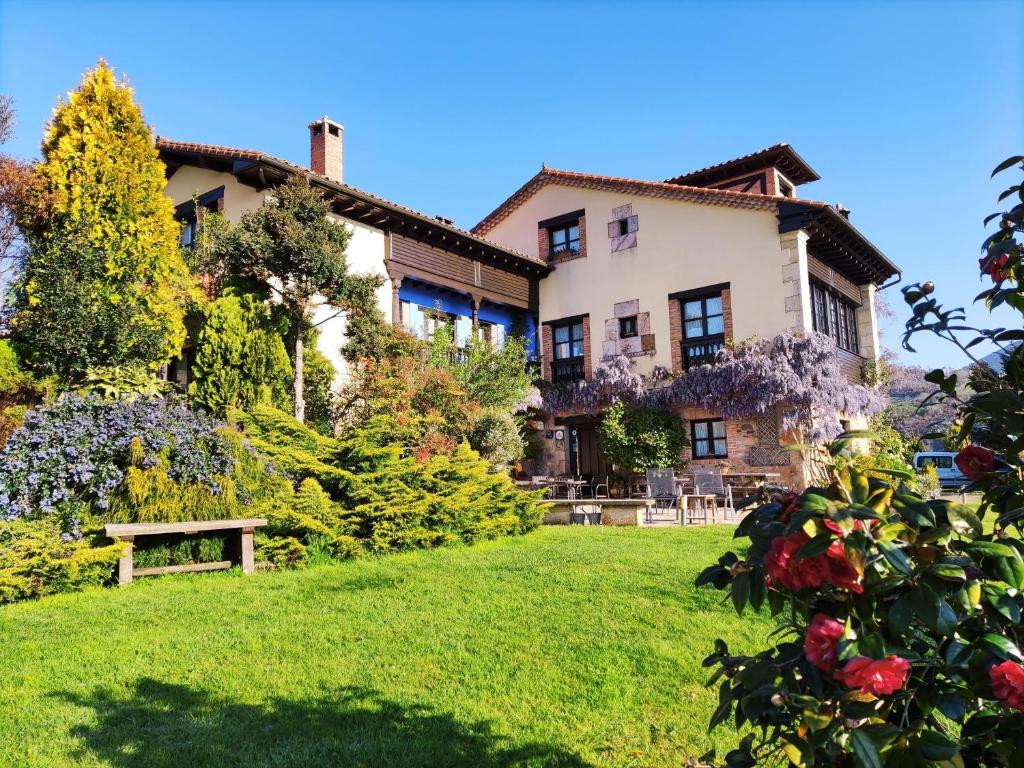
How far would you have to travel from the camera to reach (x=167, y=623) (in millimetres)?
4641

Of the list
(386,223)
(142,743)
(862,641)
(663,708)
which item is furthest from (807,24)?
(386,223)

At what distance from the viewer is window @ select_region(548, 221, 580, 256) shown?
17906 mm

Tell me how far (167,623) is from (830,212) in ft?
47.5

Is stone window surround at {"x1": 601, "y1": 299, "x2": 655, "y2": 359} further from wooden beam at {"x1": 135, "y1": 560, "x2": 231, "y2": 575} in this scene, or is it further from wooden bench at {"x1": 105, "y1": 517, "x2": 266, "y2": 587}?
wooden beam at {"x1": 135, "y1": 560, "x2": 231, "y2": 575}

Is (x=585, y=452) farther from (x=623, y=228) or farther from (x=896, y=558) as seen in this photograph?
(x=896, y=558)

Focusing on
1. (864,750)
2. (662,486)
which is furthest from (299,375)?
(864,750)

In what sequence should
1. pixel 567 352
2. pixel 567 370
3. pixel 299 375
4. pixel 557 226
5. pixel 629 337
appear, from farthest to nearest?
pixel 557 226 < pixel 567 352 < pixel 567 370 < pixel 629 337 < pixel 299 375

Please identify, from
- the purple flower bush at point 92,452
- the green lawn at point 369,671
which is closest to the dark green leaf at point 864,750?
the green lawn at point 369,671

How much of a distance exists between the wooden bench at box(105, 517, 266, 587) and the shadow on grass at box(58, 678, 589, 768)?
2791 mm

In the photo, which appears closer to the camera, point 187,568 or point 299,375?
point 187,568

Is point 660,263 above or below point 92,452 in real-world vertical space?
above

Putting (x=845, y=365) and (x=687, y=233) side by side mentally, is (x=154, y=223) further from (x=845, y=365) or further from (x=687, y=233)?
(x=845, y=365)

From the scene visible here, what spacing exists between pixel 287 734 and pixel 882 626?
2.62 metres

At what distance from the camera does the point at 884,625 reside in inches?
49.2
